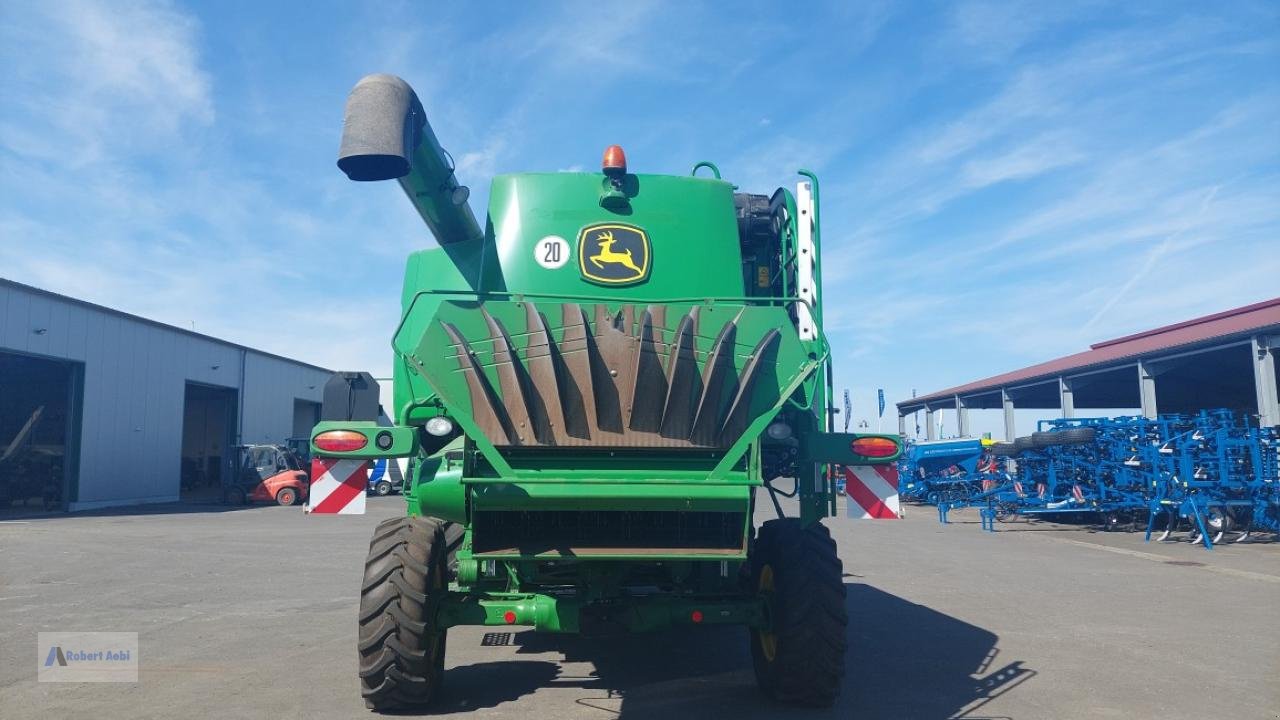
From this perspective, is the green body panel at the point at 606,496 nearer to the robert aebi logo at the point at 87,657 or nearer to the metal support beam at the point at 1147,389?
the robert aebi logo at the point at 87,657

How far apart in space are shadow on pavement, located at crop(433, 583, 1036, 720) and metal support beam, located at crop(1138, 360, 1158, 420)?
18.3m

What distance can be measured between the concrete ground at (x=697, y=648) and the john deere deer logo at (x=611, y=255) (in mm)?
2764

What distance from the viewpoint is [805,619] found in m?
4.84

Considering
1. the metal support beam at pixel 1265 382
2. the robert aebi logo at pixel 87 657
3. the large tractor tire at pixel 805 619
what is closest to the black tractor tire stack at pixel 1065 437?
the metal support beam at pixel 1265 382

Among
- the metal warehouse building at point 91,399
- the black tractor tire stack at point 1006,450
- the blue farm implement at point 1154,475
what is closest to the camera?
the blue farm implement at point 1154,475

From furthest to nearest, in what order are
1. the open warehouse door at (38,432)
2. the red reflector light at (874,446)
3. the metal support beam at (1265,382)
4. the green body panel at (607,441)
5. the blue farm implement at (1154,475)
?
the open warehouse door at (38,432)
the metal support beam at (1265,382)
the blue farm implement at (1154,475)
the red reflector light at (874,446)
the green body panel at (607,441)

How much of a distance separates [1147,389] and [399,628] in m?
24.3

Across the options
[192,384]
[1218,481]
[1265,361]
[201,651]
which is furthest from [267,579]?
[192,384]

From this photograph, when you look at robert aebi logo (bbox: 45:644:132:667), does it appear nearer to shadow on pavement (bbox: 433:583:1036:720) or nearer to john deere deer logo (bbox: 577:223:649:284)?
shadow on pavement (bbox: 433:583:1036:720)

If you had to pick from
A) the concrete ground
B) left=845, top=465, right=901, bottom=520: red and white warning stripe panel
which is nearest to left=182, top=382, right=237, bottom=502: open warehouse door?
the concrete ground

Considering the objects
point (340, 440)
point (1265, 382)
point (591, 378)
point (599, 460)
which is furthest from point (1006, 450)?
point (340, 440)

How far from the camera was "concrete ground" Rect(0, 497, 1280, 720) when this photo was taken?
209 inches

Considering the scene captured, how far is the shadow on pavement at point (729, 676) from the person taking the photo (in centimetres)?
521

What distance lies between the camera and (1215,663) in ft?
21.9
